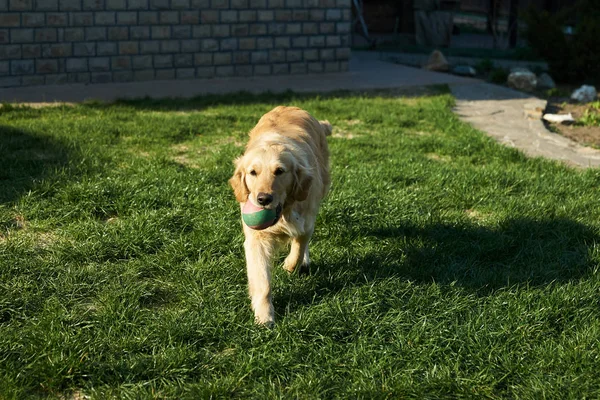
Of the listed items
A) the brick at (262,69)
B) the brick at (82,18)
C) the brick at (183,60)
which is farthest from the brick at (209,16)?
the brick at (82,18)

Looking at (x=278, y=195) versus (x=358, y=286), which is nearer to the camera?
(x=278, y=195)

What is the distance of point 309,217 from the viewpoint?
385 centimetres

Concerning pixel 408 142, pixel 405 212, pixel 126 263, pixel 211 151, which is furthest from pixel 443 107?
pixel 126 263

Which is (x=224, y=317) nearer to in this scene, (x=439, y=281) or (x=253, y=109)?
(x=439, y=281)

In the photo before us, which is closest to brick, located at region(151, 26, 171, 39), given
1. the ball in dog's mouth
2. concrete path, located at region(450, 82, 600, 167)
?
concrete path, located at region(450, 82, 600, 167)

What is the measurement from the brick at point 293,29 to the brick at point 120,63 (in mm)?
3139

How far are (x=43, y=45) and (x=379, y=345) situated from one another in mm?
9340

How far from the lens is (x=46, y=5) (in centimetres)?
1055

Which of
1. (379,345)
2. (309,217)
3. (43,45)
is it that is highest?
(43,45)

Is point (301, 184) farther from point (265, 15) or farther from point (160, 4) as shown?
point (265, 15)

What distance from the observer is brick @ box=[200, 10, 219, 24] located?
1189 centimetres

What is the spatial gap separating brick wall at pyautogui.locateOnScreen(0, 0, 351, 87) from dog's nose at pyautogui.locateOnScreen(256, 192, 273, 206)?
8.60 meters

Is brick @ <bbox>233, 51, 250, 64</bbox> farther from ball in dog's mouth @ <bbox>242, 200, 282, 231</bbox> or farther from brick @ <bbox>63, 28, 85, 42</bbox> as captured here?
ball in dog's mouth @ <bbox>242, 200, 282, 231</bbox>

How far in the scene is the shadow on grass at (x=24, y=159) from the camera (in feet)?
17.0
